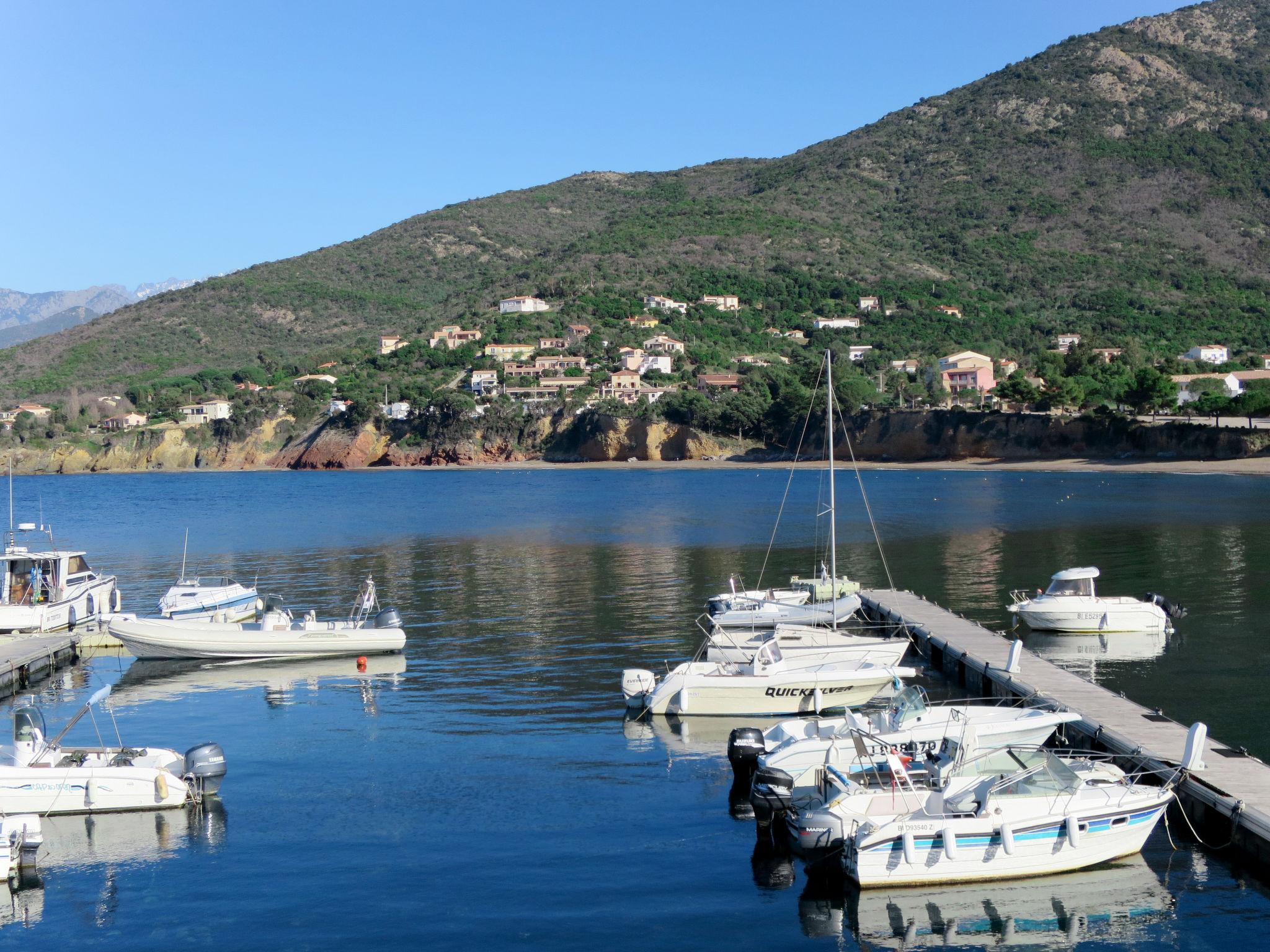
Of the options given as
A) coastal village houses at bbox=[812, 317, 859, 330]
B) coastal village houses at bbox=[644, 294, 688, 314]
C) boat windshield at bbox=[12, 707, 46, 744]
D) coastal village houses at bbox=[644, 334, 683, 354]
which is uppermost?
coastal village houses at bbox=[644, 294, 688, 314]

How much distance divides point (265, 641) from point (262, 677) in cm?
176

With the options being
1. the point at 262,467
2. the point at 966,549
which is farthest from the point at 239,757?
the point at 262,467

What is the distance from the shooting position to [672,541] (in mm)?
60406

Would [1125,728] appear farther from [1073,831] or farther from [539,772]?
[539,772]

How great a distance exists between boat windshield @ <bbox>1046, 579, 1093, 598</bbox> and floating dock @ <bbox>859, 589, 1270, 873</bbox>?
3.23m

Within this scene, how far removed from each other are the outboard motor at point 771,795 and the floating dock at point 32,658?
19.4 metres

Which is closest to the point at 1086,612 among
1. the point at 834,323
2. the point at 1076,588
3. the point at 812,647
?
the point at 1076,588

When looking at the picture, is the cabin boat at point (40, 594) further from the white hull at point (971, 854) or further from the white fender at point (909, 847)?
the white fender at point (909, 847)

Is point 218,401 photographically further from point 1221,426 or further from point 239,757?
point 239,757

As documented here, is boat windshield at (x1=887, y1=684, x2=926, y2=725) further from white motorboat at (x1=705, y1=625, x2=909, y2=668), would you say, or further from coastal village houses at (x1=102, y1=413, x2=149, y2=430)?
coastal village houses at (x1=102, y1=413, x2=149, y2=430)

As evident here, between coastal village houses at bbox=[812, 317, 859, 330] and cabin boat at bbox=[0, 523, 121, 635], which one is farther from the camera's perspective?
coastal village houses at bbox=[812, 317, 859, 330]

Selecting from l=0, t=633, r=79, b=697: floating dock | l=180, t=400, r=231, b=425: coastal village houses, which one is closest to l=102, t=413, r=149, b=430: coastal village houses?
l=180, t=400, r=231, b=425: coastal village houses

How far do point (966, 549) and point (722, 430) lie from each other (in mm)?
84287

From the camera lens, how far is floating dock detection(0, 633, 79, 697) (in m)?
29.7
